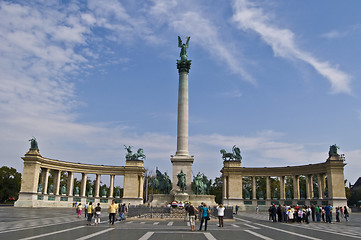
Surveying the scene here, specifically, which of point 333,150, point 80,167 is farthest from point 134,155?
point 333,150

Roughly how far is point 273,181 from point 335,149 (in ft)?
133

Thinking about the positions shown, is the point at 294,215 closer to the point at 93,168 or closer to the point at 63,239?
the point at 63,239

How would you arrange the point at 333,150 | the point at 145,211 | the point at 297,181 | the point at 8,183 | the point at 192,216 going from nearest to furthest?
the point at 192,216
the point at 145,211
the point at 333,150
the point at 297,181
the point at 8,183

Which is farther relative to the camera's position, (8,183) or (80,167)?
(8,183)

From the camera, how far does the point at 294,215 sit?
34969mm

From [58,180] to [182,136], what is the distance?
1557 inches

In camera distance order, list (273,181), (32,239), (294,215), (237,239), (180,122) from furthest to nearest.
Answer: (273,181), (180,122), (294,215), (237,239), (32,239)

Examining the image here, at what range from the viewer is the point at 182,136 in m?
52.8

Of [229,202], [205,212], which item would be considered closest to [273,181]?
[229,202]

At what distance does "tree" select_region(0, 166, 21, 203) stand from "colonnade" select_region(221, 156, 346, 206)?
5640cm

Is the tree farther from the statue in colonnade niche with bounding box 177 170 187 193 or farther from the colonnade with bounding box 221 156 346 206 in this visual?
the statue in colonnade niche with bounding box 177 170 187 193

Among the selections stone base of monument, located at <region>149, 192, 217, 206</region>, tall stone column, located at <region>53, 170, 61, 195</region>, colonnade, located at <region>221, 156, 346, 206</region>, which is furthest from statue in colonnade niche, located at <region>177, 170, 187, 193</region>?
tall stone column, located at <region>53, 170, 61, 195</region>

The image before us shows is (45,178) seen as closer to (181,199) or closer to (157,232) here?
(181,199)

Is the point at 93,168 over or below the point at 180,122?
below
